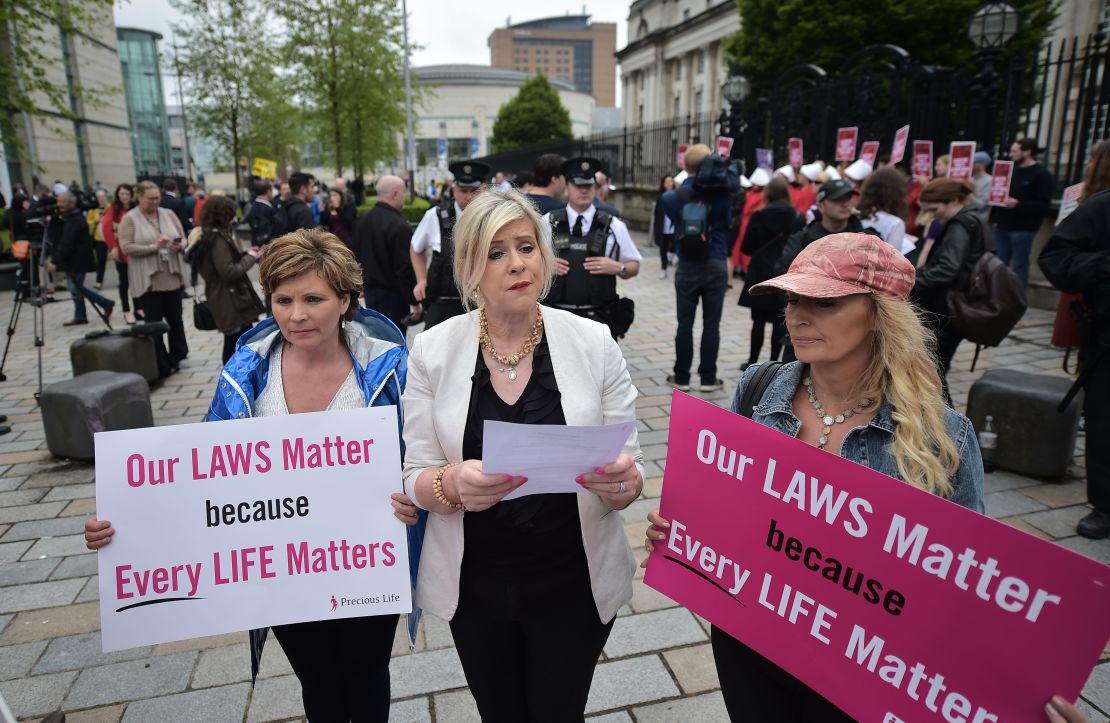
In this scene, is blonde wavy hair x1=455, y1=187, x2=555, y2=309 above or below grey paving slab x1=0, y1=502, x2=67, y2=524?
above

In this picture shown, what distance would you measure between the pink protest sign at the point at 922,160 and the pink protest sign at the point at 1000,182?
0.94 m

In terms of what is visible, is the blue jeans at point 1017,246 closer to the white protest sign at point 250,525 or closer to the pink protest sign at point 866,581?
the pink protest sign at point 866,581

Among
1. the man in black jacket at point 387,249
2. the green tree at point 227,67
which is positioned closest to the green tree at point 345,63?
the green tree at point 227,67

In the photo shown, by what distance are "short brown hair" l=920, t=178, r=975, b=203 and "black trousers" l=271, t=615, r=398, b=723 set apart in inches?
181

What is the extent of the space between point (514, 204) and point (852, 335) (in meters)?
0.95

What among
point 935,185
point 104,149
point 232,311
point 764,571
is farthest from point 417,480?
point 104,149

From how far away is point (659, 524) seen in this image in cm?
183

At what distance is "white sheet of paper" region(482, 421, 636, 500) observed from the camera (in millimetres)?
1480

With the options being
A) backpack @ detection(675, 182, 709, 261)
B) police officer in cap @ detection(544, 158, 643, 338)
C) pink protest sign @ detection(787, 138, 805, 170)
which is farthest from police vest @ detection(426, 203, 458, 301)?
pink protest sign @ detection(787, 138, 805, 170)

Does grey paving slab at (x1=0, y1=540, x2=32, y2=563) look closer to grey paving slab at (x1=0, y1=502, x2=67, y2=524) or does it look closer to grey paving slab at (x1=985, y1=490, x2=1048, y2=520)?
grey paving slab at (x1=0, y1=502, x2=67, y2=524)

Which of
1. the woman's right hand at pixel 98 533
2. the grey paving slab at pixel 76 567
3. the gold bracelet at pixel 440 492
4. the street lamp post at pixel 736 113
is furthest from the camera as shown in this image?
the street lamp post at pixel 736 113

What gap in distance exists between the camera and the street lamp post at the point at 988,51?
9.71 metres

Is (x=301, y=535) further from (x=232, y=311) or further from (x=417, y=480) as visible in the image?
(x=232, y=311)

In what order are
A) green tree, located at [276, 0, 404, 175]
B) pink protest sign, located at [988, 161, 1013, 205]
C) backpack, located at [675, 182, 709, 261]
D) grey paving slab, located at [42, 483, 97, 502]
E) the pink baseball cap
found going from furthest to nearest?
green tree, located at [276, 0, 404, 175] → pink protest sign, located at [988, 161, 1013, 205] → backpack, located at [675, 182, 709, 261] → grey paving slab, located at [42, 483, 97, 502] → the pink baseball cap
